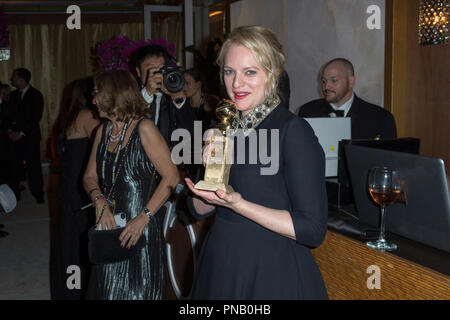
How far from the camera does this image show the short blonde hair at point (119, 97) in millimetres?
2287

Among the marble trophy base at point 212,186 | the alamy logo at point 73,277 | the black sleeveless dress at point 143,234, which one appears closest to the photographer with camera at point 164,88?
the black sleeveless dress at point 143,234

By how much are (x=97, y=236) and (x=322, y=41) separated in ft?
11.9

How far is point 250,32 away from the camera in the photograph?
129 cm

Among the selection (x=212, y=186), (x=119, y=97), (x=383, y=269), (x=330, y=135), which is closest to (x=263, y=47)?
(x=212, y=186)

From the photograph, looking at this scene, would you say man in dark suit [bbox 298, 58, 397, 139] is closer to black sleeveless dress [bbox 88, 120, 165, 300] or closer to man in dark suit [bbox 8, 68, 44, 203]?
black sleeveless dress [bbox 88, 120, 165, 300]

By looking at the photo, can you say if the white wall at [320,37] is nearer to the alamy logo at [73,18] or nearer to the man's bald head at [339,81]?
the man's bald head at [339,81]

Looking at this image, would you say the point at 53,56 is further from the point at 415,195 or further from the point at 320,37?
the point at 415,195

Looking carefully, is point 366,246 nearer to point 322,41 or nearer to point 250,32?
point 250,32

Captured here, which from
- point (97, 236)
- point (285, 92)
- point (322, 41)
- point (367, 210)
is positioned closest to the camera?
point (367, 210)

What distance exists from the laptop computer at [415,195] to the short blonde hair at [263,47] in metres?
0.53

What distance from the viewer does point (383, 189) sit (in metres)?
1.49

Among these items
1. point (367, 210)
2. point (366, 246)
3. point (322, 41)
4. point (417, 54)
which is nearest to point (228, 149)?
point (366, 246)

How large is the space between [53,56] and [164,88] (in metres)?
8.53

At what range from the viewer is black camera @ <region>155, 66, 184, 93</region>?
107 inches
